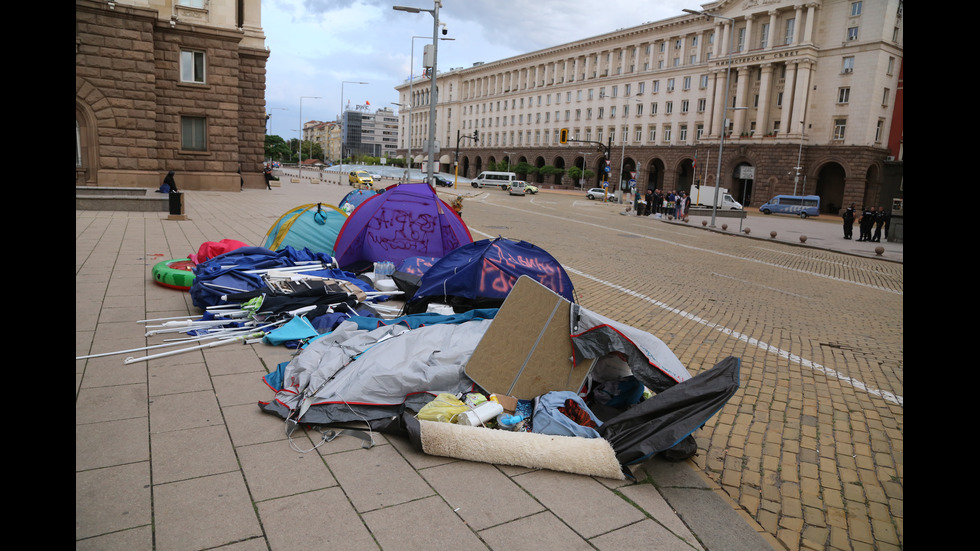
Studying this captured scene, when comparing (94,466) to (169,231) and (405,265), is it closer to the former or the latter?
(405,265)

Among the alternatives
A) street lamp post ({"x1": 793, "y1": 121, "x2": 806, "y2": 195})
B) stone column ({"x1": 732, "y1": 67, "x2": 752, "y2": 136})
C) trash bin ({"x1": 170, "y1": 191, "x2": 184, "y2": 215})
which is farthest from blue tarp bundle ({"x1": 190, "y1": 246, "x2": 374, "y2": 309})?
stone column ({"x1": 732, "y1": 67, "x2": 752, "y2": 136})

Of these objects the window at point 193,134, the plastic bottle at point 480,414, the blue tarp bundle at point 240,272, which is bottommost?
the plastic bottle at point 480,414

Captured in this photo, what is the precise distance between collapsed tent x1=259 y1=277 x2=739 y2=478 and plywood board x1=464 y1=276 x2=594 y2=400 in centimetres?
1

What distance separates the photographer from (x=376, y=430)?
13.7 feet

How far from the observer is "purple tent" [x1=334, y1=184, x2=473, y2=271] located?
9.80 m

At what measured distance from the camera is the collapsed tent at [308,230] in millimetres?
10453

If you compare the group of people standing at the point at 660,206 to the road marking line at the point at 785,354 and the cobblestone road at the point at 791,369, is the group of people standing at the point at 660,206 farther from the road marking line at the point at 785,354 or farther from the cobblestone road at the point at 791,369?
the road marking line at the point at 785,354

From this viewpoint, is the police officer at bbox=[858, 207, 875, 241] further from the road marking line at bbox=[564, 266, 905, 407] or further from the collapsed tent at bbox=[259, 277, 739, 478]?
the collapsed tent at bbox=[259, 277, 739, 478]

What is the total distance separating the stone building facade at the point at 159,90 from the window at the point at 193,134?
0.14 ft

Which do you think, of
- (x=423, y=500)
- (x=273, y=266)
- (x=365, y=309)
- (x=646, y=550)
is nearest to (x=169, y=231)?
(x=273, y=266)

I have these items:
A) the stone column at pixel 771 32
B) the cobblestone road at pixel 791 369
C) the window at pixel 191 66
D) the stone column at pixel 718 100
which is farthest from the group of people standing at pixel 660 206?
the stone column at pixel 771 32

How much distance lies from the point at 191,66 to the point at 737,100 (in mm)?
52130

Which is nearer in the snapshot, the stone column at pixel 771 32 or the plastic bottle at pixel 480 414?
the plastic bottle at pixel 480 414
